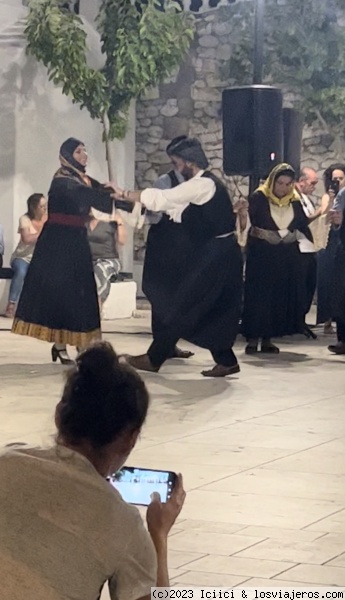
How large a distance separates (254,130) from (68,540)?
9.03 m

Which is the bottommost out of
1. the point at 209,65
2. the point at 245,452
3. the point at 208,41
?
the point at 245,452

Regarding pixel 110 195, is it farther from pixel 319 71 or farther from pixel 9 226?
pixel 319 71

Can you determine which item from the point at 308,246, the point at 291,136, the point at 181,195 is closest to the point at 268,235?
the point at 308,246

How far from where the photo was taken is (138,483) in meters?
2.49

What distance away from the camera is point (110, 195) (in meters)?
8.46

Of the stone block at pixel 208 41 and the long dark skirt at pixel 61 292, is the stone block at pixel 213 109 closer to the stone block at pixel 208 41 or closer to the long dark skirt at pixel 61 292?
the stone block at pixel 208 41

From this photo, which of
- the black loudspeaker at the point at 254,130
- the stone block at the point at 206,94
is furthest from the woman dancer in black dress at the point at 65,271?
the stone block at the point at 206,94

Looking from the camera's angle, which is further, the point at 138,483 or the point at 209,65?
the point at 209,65

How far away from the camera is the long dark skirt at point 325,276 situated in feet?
37.3

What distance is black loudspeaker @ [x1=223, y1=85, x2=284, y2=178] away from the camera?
10922 mm

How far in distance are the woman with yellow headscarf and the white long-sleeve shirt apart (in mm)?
1421

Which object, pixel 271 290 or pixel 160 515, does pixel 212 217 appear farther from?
pixel 160 515

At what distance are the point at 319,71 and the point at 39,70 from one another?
3312 mm

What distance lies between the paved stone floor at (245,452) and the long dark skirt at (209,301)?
0.29m
